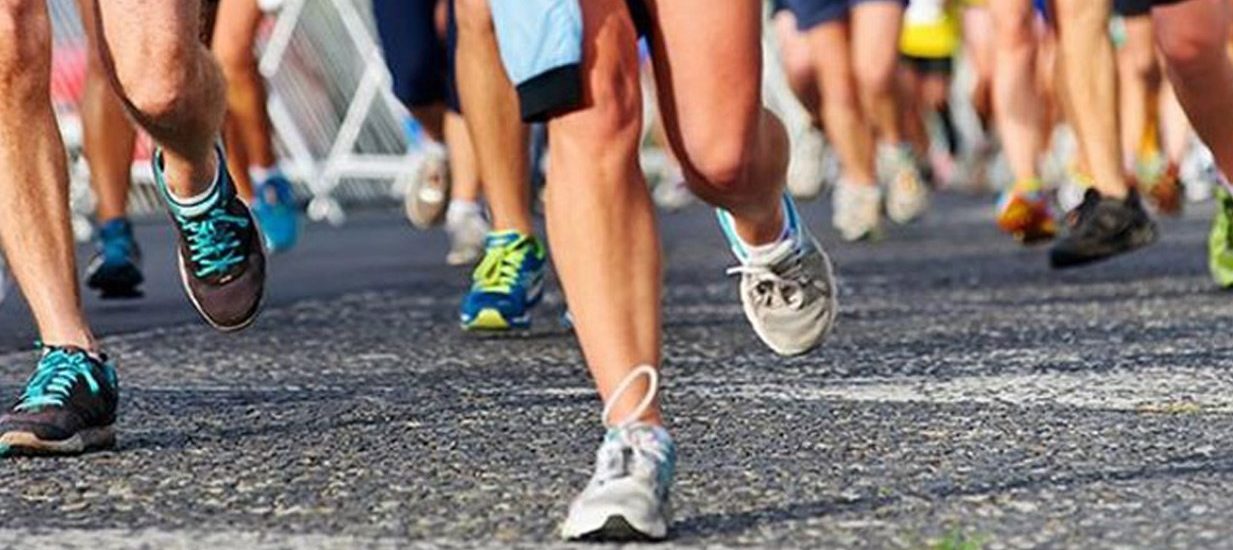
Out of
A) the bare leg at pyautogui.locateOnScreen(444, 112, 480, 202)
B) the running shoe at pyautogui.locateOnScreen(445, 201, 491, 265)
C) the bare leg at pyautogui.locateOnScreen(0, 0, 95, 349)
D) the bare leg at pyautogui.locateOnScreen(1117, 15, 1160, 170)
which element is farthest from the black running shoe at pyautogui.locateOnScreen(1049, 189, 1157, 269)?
the bare leg at pyautogui.locateOnScreen(0, 0, 95, 349)

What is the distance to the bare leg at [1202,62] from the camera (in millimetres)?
7441

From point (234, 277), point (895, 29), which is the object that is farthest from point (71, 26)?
point (234, 277)

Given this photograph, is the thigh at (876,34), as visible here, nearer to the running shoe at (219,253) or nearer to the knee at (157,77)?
the running shoe at (219,253)

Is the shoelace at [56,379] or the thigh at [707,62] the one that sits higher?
the thigh at [707,62]

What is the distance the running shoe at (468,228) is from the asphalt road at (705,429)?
5.79 ft

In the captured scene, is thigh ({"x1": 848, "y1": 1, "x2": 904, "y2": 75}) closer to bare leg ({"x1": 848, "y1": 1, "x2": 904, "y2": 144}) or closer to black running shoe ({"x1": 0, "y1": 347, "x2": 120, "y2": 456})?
bare leg ({"x1": 848, "y1": 1, "x2": 904, "y2": 144})

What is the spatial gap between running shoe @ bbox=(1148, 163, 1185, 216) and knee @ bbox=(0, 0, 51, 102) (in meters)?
10.2

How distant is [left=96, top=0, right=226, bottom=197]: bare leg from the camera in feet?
17.9

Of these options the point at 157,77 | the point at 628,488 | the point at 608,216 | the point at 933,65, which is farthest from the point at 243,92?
the point at 933,65

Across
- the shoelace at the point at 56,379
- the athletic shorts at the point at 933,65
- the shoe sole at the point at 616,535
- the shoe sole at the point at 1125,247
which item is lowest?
the athletic shorts at the point at 933,65

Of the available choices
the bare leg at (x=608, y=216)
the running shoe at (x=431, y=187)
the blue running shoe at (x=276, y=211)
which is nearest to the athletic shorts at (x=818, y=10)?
the running shoe at (x=431, y=187)

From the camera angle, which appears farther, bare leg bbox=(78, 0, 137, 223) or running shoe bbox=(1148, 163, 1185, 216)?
running shoe bbox=(1148, 163, 1185, 216)

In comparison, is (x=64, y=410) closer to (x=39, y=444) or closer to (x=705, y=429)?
(x=39, y=444)

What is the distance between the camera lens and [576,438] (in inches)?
218
